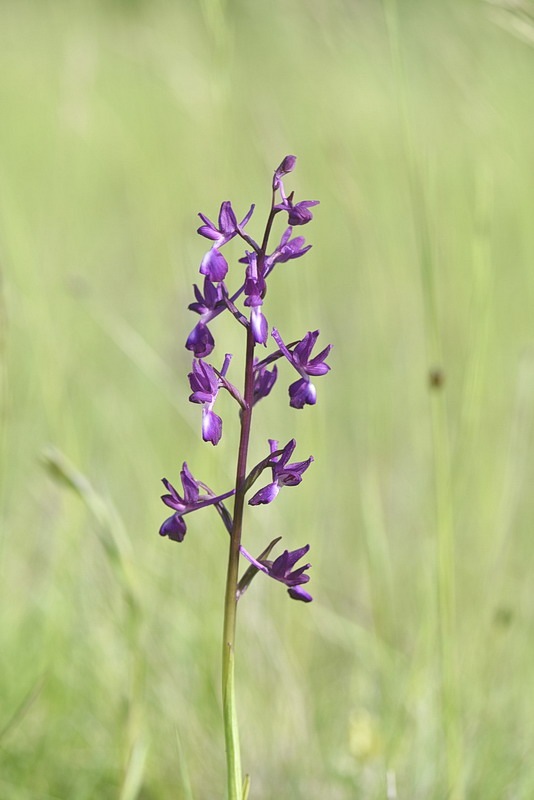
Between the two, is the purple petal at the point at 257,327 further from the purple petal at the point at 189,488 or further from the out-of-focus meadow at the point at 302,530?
the out-of-focus meadow at the point at 302,530

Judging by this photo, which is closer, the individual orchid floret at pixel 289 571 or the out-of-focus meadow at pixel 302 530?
the individual orchid floret at pixel 289 571

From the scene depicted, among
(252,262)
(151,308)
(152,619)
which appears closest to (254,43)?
(151,308)

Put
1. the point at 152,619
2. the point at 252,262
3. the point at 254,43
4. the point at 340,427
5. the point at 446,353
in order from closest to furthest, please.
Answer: the point at 252,262 → the point at 152,619 → the point at 340,427 → the point at 446,353 → the point at 254,43

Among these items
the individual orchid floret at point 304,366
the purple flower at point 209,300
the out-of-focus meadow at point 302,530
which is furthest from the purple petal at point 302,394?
the out-of-focus meadow at point 302,530

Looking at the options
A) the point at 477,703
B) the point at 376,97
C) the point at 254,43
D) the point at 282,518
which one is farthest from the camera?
the point at 254,43

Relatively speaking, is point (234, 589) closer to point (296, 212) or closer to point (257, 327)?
point (257, 327)

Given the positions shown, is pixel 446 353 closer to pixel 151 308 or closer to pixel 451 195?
pixel 151 308
